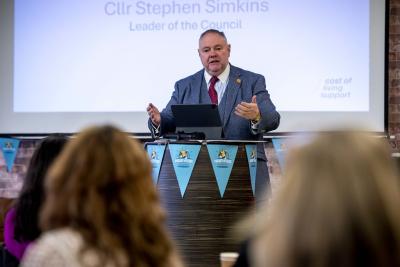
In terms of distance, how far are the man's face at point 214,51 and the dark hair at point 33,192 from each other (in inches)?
92.3

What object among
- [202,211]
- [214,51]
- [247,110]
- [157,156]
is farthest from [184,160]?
[214,51]

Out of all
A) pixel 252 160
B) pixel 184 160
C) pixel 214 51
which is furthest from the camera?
pixel 214 51

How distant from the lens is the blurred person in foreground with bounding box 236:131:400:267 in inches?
35.9

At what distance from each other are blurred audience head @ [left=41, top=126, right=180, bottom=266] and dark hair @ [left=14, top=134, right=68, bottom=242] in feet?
2.36

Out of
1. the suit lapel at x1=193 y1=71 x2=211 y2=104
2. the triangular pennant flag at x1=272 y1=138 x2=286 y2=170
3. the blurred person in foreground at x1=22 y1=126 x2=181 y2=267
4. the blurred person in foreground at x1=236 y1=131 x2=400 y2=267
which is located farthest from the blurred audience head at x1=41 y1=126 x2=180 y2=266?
the triangular pennant flag at x1=272 y1=138 x2=286 y2=170

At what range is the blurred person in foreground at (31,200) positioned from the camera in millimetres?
2074

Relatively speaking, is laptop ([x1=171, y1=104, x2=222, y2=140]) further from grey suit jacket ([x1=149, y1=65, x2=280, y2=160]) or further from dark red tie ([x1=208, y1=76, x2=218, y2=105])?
dark red tie ([x1=208, y1=76, x2=218, y2=105])

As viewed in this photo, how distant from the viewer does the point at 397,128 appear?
520 centimetres

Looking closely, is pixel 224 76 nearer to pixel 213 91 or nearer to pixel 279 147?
pixel 213 91

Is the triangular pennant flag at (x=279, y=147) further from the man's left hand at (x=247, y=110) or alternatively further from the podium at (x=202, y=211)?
the podium at (x=202, y=211)

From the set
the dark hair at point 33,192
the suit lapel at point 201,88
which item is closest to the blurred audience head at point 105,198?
the dark hair at point 33,192

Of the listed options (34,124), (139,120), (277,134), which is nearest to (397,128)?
(277,134)

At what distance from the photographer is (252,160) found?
363cm

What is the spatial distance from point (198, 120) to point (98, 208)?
2394mm
